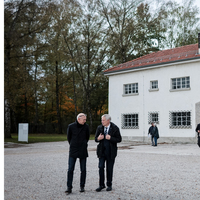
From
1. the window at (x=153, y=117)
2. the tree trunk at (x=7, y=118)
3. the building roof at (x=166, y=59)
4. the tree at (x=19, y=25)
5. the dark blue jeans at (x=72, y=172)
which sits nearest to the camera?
the dark blue jeans at (x=72, y=172)

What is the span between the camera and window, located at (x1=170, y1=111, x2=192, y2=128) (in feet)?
72.8

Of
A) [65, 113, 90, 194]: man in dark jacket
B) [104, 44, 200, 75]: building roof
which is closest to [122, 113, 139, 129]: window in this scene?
[104, 44, 200, 75]: building roof

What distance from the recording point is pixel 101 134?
675cm

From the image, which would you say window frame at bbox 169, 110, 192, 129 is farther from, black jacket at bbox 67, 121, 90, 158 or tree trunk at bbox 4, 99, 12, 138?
black jacket at bbox 67, 121, 90, 158

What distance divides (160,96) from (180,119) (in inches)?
97.8

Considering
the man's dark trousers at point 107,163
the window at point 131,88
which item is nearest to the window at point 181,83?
the window at point 131,88

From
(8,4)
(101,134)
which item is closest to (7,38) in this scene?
(8,4)

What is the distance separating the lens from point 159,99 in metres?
23.9

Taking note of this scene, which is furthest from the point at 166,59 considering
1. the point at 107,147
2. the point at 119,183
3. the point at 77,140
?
the point at 77,140

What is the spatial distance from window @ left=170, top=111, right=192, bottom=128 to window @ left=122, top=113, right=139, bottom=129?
3.18 metres

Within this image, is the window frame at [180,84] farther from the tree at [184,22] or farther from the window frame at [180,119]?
the tree at [184,22]

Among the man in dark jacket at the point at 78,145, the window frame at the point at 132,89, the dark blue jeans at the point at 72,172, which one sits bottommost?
the dark blue jeans at the point at 72,172

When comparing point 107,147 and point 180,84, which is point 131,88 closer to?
point 180,84

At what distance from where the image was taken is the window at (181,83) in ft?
74.3
